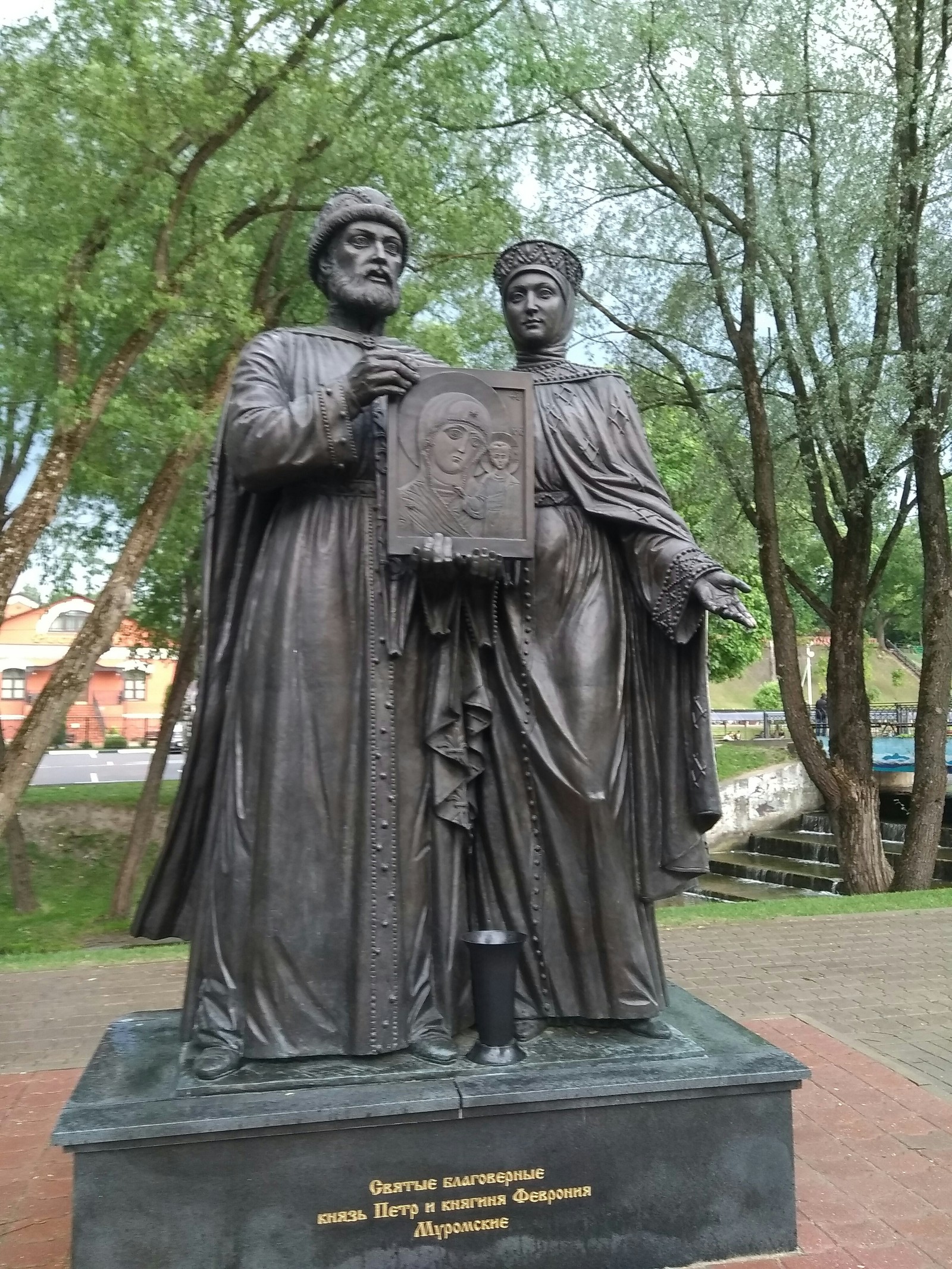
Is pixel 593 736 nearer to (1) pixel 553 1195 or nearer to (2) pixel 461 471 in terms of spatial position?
(2) pixel 461 471

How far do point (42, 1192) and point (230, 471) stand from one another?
2742 millimetres

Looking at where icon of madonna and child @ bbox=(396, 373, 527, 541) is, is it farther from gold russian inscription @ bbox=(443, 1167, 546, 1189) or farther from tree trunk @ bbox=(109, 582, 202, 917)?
tree trunk @ bbox=(109, 582, 202, 917)

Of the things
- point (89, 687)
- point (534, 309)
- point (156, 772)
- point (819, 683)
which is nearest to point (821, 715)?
point (156, 772)

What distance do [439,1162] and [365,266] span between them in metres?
2.90

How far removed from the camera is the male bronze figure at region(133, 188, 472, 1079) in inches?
130

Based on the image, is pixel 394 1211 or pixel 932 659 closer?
pixel 394 1211

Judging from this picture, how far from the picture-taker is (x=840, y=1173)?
394 cm

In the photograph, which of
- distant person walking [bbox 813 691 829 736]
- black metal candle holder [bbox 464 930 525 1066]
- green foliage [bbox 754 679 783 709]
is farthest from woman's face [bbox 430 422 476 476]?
green foliage [bbox 754 679 783 709]

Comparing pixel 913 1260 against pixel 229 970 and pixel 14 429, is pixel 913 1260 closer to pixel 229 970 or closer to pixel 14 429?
pixel 229 970

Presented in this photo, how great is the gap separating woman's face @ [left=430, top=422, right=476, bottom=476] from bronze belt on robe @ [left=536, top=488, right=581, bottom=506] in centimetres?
50

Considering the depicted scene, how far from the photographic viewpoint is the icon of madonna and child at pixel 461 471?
10.9ft

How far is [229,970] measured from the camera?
335 centimetres

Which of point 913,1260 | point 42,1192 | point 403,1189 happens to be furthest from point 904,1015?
point 42,1192

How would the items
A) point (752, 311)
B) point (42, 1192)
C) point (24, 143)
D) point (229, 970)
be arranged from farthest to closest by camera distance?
point (752, 311) → point (24, 143) → point (42, 1192) → point (229, 970)
